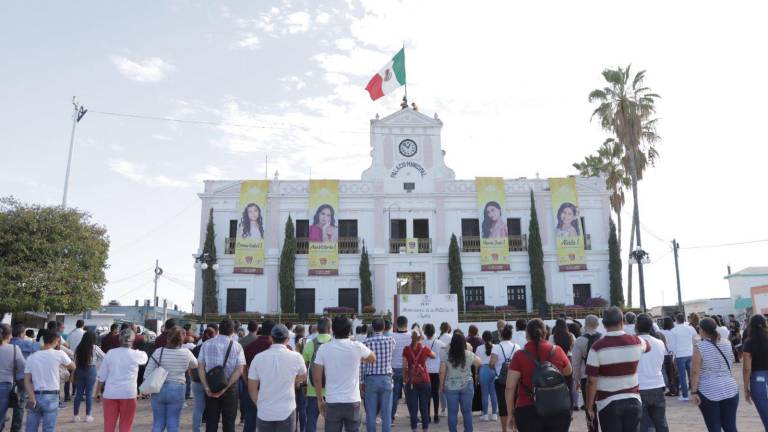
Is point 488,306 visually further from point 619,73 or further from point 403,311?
point 619,73

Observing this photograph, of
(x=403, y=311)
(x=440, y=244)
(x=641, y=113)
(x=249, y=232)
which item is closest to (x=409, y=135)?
(x=440, y=244)

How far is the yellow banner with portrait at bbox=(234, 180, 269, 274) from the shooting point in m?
30.4

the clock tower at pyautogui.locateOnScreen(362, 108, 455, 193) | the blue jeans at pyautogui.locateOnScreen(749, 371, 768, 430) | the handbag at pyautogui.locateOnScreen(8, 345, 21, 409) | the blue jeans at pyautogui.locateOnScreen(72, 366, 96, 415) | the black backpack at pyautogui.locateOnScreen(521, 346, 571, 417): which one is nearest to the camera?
the black backpack at pyautogui.locateOnScreen(521, 346, 571, 417)

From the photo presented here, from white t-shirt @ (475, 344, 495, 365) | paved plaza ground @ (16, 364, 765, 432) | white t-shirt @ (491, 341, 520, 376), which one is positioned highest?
white t-shirt @ (491, 341, 520, 376)

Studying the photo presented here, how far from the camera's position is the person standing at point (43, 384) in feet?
24.1

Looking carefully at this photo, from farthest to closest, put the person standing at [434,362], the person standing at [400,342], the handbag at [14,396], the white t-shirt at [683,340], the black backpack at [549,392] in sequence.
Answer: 1. the white t-shirt at [683,340]
2. the person standing at [434,362]
3. the person standing at [400,342]
4. the handbag at [14,396]
5. the black backpack at [549,392]

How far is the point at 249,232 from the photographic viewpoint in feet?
102

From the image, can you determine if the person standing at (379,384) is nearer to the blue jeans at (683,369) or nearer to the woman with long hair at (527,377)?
the woman with long hair at (527,377)

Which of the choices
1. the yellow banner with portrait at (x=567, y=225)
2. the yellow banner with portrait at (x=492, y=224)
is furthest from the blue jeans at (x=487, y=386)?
the yellow banner with portrait at (x=567, y=225)

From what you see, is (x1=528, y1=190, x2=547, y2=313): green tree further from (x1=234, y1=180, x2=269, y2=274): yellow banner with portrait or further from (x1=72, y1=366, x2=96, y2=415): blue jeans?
(x1=72, y1=366, x2=96, y2=415): blue jeans

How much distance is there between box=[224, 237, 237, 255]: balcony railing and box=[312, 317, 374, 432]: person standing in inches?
1025

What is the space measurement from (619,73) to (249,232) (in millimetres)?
21858

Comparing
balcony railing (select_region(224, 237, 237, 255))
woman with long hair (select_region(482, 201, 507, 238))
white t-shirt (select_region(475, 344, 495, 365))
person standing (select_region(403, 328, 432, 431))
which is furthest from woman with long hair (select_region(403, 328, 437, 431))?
balcony railing (select_region(224, 237, 237, 255))

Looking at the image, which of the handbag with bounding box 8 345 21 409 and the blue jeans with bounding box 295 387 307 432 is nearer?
the handbag with bounding box 8 345 21 409
